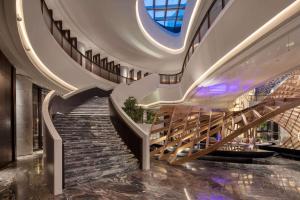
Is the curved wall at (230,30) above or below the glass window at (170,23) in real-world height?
below

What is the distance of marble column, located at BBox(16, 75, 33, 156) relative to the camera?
36.2 feet

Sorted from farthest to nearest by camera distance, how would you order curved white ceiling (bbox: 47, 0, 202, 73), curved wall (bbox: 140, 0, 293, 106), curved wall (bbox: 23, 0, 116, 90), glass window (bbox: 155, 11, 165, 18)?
1. glass window (bbox: 155, 11, 165, 18)
2. curved white ceiling (bbox: 47, 0, 202, 73)
3. curved wall (bbox: 23, 0, 116, 90)
4. curved wall (bbox: 140, 0, 293, 106)

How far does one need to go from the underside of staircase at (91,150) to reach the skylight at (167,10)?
49.3 feet

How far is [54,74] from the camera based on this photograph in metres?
10.3

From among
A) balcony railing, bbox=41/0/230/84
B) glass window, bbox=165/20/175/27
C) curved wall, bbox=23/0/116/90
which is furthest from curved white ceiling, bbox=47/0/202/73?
glass window, bbox=165/20/175/27

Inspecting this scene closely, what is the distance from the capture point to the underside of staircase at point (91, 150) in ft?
21.3

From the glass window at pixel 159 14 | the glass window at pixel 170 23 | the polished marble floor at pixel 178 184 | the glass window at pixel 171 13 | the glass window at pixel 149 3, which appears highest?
the glass window at pixel 149 3

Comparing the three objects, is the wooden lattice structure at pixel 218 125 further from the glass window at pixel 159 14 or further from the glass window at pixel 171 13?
the glass window at pixel 159 14

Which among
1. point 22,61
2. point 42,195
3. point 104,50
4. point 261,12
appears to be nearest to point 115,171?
point 42,195

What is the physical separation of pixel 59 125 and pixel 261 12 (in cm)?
666

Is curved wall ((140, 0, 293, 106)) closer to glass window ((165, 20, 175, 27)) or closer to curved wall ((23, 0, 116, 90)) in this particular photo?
curved wall ((23, 0, 116, 90))

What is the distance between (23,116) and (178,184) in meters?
8.06

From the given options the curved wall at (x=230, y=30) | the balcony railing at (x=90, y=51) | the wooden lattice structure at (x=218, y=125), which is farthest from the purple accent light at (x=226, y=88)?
the balcony railing at (x=90, y=51)

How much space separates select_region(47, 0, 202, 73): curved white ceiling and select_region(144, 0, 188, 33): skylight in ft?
9.82
